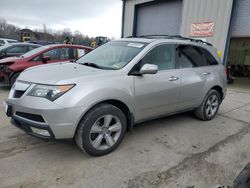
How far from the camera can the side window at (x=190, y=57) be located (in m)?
3.86

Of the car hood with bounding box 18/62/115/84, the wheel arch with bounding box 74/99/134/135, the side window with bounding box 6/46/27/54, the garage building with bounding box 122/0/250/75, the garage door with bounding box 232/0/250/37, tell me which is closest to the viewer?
the car hood with bounding box 18/62/115/84

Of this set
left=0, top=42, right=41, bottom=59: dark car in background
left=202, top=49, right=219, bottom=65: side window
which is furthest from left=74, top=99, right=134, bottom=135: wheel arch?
left=0, top=42, right=41, bottom=59: dark car in background

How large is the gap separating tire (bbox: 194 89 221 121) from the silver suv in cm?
16

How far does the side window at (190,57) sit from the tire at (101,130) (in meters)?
1.70

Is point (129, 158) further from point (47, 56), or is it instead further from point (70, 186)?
point (47, 56)

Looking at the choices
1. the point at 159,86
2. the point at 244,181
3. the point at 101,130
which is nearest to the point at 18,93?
the point at 101,130

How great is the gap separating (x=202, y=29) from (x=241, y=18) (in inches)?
69.1

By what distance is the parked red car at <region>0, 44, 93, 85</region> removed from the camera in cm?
628

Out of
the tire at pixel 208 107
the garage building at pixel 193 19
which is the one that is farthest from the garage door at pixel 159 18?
the tire at pixel 208 107

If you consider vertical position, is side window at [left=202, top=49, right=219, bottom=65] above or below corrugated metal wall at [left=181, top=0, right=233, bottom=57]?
below

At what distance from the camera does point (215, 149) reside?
130 inches

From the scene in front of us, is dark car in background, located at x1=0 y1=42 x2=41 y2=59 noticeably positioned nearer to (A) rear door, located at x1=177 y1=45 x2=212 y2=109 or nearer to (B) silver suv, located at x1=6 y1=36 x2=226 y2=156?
(B) silver suv, located at x1=6 y1=36 x2=226 y2=156

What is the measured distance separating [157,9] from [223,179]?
470 inches

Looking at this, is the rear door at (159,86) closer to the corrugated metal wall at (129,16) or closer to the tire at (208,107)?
the tire at (208,107)
